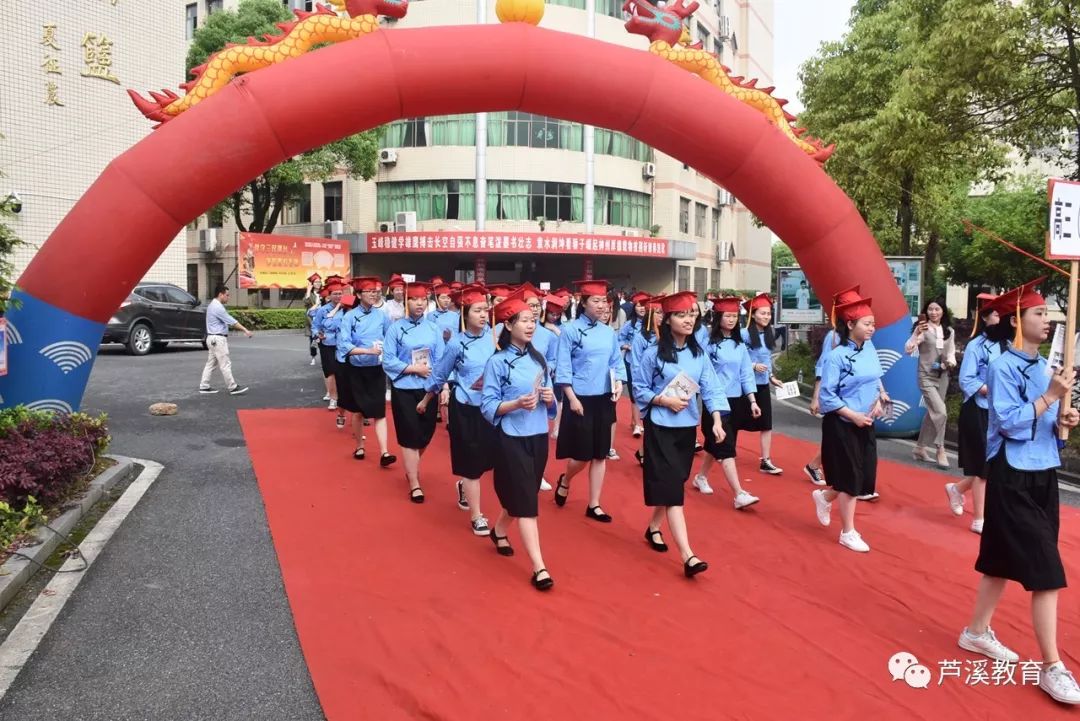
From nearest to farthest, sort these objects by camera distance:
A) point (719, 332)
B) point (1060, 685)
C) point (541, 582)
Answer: point (1060, 685) → point (541, 582) → point (719, 332)

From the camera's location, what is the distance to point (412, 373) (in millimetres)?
6070

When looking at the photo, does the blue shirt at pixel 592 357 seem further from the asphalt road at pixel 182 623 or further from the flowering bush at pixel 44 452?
the flowering bush at pixel 44 452

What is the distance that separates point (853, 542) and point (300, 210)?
3198 centimetres

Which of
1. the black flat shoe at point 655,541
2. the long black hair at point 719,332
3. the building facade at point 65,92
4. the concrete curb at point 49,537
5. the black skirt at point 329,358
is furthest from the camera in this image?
the building facade at point 65,92

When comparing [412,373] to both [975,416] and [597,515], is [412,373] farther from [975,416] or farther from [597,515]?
[975,416]

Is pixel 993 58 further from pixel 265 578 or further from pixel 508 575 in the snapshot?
pixel 265 578

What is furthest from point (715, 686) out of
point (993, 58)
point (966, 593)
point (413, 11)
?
point (413, 11)

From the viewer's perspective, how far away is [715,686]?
343 centimetres

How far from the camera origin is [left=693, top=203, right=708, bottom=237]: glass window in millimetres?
35781

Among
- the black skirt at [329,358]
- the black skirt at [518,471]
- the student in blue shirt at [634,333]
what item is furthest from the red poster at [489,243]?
the black skirt at [518,471]

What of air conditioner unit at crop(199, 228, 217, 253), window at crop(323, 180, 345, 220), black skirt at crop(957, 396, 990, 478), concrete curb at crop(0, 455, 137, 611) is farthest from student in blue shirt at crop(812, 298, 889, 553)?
air conditioner unit at crop(199, 228, 217, 253)

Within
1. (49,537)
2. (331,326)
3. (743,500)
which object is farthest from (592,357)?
(331,326)

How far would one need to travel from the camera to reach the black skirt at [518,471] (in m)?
4.49

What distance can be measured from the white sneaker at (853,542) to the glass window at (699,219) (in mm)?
31713
